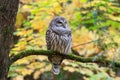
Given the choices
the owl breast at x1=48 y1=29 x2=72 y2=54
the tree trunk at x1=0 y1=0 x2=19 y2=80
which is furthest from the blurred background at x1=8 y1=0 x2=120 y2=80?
the tree trunk at x1=0 y1=0 x2=19 y2=80

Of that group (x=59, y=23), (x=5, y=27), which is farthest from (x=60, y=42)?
(x=5, y=27)

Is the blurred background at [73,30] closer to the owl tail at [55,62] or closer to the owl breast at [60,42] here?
the owl breast at [60,42]

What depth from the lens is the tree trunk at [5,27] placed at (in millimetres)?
3057

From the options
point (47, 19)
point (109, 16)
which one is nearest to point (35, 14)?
point (47, 19)

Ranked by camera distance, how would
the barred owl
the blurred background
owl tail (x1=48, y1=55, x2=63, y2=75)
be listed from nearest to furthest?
owl tail (x1=48, y1=55, x2=63, y2=75), the barred owl, the blurred background

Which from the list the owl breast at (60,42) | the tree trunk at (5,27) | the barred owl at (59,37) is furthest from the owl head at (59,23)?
the tree trunk at (5,27)

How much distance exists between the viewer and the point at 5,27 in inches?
122

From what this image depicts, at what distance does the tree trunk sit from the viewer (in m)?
3.06

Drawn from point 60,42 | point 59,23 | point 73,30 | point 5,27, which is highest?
point 5,27

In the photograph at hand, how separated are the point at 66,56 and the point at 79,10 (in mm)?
2069

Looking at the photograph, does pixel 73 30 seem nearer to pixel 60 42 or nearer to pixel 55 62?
pixel 60 42

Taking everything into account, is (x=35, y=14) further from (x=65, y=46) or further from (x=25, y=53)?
(x=25, y=53)

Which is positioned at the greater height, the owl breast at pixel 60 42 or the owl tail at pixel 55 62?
the owl breast at pixel 60 42

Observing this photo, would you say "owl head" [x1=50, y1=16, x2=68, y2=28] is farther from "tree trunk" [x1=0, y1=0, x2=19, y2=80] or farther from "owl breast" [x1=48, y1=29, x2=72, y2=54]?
"tree trunk" [x1=0, y1=0, x2=19, y2=80]
